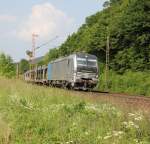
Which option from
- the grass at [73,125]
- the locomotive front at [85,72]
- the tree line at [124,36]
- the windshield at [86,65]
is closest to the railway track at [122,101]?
the grass at [73,125]

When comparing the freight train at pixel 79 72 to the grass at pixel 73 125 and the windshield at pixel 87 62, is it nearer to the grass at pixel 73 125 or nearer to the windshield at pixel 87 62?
the windshield at pixel 87 62

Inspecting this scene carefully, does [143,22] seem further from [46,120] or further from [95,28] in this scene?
[46,120]

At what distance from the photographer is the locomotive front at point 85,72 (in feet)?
134

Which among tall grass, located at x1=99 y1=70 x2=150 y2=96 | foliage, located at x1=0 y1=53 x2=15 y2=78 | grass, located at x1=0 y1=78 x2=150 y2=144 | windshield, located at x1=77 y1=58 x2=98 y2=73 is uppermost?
foliage, located at x1=0 y1=53 x2=15 y2=78

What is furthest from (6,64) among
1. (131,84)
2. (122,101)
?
(122,101)

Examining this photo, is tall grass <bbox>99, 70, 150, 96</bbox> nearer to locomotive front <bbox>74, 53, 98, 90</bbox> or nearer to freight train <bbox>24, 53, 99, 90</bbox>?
freight train <bbox>24, 53, 99, 90</bbox>

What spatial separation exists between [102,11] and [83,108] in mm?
81906

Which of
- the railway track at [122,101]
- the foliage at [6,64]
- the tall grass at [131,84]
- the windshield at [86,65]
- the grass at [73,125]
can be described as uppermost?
the foliage at [6,64]

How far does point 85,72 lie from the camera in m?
42.0

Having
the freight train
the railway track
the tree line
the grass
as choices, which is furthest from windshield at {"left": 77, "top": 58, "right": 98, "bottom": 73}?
the grass

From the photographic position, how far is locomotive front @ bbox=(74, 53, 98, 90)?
40.9 metres

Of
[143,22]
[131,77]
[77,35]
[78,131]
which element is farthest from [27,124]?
[77,35]

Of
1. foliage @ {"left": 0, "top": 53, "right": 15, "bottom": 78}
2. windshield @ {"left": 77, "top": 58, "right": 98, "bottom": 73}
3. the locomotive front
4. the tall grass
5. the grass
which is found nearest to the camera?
the grass

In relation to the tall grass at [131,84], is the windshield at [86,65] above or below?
above
